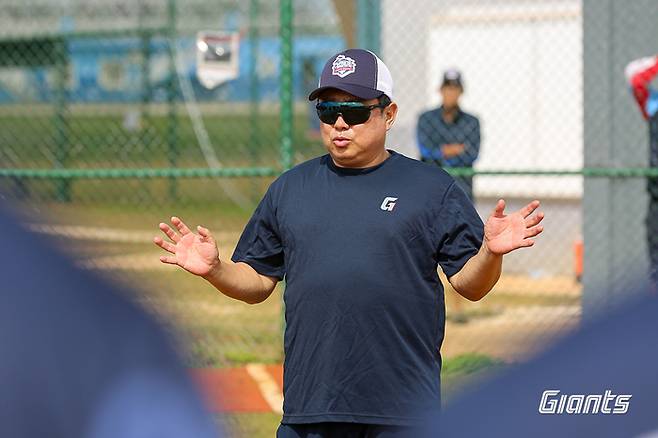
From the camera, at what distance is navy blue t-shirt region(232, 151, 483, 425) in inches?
117

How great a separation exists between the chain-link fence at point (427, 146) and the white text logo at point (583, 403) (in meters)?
0.08

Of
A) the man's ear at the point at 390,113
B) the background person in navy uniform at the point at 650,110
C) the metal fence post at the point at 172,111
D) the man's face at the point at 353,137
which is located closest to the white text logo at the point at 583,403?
the man's face at the point at 353,137

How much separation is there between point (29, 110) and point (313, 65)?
6.81m

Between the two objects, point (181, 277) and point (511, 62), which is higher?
point (511, 62)

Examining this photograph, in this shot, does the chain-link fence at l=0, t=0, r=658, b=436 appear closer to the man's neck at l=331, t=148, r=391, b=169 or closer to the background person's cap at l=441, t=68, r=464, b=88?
the background person's cap at l=441, t=68, r=464, b=88

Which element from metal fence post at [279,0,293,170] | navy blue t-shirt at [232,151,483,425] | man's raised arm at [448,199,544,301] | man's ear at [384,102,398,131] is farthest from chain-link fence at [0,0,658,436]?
man's ear at [384,102,398,131]

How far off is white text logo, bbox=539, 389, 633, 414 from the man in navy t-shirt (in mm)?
1355

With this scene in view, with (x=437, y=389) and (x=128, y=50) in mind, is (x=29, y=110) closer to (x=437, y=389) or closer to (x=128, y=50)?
(x=128, y=50)

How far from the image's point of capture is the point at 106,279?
183 centimetres

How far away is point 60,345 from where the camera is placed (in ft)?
5.73

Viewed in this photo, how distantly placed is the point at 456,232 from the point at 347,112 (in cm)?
45

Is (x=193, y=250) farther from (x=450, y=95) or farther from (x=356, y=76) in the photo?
(x=450, y=95)

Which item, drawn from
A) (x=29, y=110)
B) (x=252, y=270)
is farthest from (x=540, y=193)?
(x=29, y=110)

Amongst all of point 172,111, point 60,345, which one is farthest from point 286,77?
point 172,111
